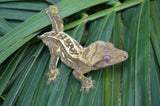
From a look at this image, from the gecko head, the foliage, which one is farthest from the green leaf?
the gecko head

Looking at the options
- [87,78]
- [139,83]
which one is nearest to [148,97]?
[139,83]

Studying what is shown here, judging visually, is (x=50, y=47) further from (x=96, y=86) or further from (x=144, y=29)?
(x=144, y=29)

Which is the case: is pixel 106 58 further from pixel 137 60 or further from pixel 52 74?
pixel 52 74

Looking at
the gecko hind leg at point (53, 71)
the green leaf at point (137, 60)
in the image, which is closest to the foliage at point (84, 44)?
the green leaf at point (137, 60)

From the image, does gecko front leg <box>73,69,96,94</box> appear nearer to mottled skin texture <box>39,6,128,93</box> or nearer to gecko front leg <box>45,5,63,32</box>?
mottled skin texture <box>39,6,128,93</box>

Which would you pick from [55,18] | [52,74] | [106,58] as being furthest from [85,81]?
[55,18]

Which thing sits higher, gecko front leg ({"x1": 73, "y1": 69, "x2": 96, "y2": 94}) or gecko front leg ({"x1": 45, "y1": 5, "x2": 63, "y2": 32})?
gecko front leg ({"x1": 45, "y1": 5, "x2": 63, "y2": 32})
